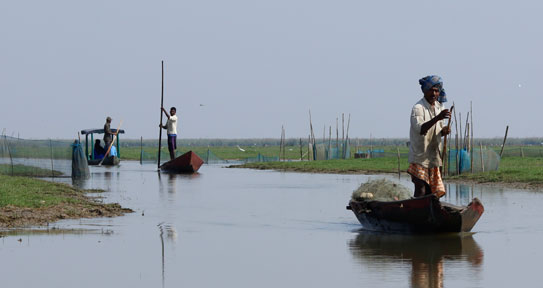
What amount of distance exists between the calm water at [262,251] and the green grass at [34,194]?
135cm

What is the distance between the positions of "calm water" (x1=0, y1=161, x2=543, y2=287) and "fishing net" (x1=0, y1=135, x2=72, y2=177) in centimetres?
927

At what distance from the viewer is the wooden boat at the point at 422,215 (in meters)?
13.4

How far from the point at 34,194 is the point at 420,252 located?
8967 mm

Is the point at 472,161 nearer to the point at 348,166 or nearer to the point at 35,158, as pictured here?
the point at 348,166

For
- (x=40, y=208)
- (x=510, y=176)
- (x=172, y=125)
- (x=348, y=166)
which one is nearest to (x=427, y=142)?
(x=40, y=208)

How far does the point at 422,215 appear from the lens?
13.5 m

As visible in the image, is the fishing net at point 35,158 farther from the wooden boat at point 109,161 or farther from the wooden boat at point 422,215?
the wooden boat at point 422,215

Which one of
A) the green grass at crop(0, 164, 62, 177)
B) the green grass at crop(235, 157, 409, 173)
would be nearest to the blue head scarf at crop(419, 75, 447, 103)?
the green grass at crop(0, 164, 62, 177)

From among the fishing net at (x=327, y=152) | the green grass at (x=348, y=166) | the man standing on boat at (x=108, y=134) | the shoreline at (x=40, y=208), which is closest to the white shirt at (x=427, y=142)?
the shoreline at (x=40, y=208)

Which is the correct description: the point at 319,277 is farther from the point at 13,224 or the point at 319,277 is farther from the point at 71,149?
the point at 71,149

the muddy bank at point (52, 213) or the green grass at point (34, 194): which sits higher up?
the green grass at point (34, 194)

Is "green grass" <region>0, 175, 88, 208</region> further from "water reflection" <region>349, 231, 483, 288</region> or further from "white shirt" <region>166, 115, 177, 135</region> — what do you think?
"white shirt" <region>166, 115, 177, 135</region>

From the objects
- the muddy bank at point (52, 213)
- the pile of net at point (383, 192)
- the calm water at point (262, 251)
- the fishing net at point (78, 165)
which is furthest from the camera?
the fishing net at point (78, 165)

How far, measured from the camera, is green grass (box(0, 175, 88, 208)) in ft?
54.0
